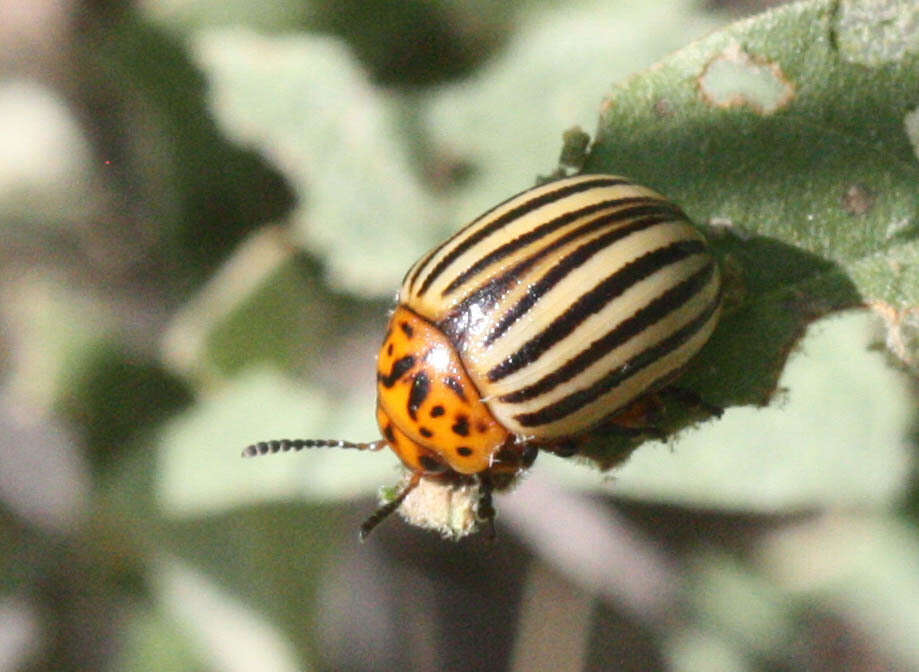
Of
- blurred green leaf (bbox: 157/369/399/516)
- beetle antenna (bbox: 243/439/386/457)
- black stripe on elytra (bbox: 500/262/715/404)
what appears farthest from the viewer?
blurred green leaf (bbox: 157/369/399/516)

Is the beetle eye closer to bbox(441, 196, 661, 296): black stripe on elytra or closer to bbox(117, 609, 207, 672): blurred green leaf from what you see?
bbox(441, 196, 661, 296): black stripe on elytra

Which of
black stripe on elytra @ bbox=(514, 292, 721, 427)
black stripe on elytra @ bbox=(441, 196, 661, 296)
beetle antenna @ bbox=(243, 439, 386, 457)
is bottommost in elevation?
black stripe on elytra @ bbox=(514, 292, 721, 427)

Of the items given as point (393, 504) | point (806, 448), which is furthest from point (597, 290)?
point (806, 448)

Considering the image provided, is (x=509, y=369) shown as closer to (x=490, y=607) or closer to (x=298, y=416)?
(x=298, y=416)

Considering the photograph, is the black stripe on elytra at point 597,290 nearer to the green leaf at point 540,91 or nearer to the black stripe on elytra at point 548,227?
the black stripe on elytra at point 548,227

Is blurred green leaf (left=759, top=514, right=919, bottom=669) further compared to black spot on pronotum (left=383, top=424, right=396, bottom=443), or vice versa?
blurred green leaf (left=759, top=514, right=919, bottom=669)

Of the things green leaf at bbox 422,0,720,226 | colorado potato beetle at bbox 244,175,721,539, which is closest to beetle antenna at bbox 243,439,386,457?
colorado potato beetle at bbox 244,175,721,539

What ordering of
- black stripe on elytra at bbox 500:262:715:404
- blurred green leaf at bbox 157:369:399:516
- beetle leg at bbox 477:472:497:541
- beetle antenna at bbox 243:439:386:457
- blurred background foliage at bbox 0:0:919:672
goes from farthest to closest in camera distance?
blurred background foliage at bbox 0:0:919:672, blurred green leaf at bbox 157:369:399:516, beetle antenna at bbox 243:439:386:457, beetle leg at bbox 477:472:497:541, black stripe on elytra at bbox 500:262:715:404

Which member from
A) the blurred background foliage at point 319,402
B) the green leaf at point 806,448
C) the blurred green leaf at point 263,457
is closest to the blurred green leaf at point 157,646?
the blurred background foliage at point 319,402
